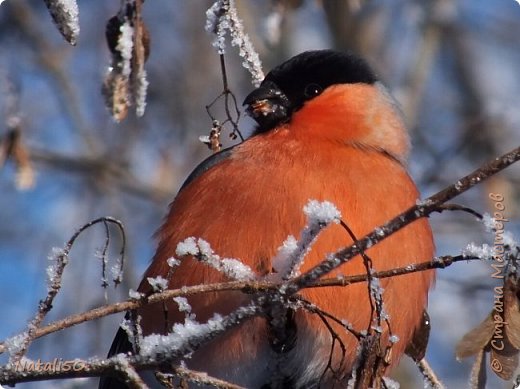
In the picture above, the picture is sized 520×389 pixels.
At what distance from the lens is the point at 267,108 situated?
298cm

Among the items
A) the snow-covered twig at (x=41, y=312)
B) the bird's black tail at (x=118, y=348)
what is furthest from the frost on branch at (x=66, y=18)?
the bird's black tail at (x=118, y=348)

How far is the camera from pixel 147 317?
2637 mm

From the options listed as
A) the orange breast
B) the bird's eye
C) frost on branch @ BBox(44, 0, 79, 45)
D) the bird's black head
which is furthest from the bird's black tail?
frost on branch @ BBox(44, 0, 79, 45)

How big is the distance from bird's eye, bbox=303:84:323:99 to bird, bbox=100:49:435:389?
6 centimetres

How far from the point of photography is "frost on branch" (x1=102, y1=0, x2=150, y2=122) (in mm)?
1827

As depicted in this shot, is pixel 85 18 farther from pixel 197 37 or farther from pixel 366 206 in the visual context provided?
pixel 366 206

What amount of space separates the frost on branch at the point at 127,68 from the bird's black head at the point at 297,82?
44.6 inches

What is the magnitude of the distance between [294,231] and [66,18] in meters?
0.88

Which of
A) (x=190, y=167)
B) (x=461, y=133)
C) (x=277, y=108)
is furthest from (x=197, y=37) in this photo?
(x=277, y=108)

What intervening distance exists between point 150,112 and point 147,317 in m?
3.26

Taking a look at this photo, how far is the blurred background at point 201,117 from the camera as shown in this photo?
4844 mm

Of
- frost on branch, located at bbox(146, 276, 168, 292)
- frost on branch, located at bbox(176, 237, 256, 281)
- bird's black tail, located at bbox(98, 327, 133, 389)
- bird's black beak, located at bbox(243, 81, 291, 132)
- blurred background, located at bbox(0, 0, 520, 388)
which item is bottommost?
frost on branch, located at bbox(146, 276, 168, 292)

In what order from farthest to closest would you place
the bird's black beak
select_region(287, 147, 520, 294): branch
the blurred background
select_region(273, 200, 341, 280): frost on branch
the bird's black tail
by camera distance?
1. the blurred background
2. the bird's black beak
3. the bird's black tail
4. select_region(273, 200, 341, 280): frost on branch
5. select_region(287, 147, 520, 294): branch

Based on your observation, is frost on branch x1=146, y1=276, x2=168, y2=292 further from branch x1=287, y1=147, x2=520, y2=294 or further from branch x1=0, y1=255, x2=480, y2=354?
branch x1=287, y1=147, x2=520, y2=294
